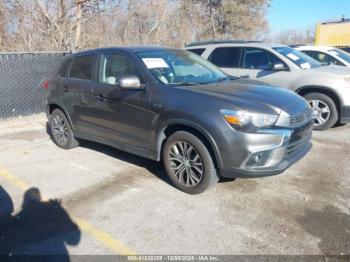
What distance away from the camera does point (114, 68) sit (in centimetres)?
467

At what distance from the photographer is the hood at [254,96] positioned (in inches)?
143

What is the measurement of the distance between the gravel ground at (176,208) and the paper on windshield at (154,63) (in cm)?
148

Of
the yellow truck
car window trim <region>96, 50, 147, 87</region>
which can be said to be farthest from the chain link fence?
the yellow truck

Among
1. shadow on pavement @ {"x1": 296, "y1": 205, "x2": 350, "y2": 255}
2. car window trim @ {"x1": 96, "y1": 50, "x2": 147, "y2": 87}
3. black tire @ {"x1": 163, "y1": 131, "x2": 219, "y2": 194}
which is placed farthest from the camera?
car window trim @ {"x1": 96, "y1": 50, "x2": 147, "y2": 87}

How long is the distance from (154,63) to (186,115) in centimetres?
101

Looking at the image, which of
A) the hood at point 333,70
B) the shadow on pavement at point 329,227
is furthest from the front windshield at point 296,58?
the shadow on pavement at point 329,227

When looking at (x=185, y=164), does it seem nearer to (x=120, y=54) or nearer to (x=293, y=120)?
(x=293, y=120)

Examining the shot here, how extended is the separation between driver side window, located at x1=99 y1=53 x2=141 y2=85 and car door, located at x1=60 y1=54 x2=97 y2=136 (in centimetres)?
23

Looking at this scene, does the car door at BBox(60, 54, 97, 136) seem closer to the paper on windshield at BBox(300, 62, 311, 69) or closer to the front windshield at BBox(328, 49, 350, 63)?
the paper on windshield at BBox(300, 62, 311, 69)

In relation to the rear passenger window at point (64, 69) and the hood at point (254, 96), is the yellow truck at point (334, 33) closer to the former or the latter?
the hood at point (254, 96)

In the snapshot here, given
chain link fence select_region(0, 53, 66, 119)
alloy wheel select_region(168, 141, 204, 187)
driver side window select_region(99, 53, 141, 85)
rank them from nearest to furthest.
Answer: alloy wheel select_region(168, 141, 204, 187), driver side window select_region(99, 53, 141, 85), chain link fence select_region(0, 53, 66, 119)

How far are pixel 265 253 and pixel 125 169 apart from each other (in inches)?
97.9

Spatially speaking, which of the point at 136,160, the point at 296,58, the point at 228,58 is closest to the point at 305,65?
the point at 296,58

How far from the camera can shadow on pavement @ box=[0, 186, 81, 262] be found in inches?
117
